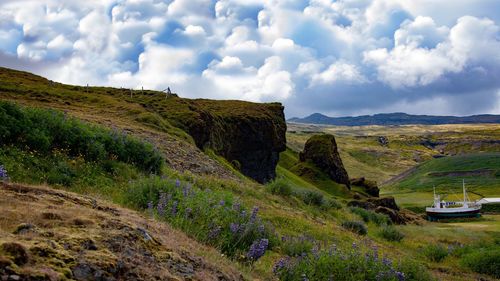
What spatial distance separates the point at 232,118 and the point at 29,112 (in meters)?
38.4

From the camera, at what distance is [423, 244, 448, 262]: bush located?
18.4 m

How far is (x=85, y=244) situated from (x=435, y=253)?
1681 cm

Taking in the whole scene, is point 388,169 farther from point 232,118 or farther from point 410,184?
point 232,118

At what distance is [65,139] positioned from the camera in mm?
12758

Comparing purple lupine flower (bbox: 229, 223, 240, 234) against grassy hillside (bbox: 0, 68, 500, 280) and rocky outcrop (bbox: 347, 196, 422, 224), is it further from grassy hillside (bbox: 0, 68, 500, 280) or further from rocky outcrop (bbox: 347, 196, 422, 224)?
rocky outcrop (bbox: 347, 196, 422, 224)

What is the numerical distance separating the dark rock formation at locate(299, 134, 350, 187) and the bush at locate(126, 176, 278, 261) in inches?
2025

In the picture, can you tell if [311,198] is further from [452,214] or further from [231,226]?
[452,214]

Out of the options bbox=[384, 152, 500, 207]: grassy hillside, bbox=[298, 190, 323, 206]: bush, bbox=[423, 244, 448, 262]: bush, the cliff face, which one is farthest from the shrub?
bbox=[384, 152, 500, 207]: grassy hillside

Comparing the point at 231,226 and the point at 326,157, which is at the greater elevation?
the point at 231,226

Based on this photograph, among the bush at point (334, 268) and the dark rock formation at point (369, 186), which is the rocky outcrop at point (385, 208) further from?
the bush at point (334, 268)

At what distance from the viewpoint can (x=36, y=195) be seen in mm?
6148

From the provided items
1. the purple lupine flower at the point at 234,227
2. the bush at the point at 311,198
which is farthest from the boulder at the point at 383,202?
the purple lupine flower at the point at 234,227

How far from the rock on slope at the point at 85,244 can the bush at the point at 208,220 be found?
2.52 ft

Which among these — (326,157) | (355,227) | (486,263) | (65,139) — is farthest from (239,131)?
(65,139)
